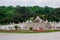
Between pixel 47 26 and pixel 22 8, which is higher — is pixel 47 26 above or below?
below

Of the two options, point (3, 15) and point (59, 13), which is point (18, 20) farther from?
point (59, 13)

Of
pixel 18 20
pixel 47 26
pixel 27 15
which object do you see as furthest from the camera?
pixel 27 15

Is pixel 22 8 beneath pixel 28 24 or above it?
above

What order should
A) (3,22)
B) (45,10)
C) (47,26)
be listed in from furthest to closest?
(45,10) → (3,22) → (47,26)

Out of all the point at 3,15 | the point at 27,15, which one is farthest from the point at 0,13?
the point at 27,15

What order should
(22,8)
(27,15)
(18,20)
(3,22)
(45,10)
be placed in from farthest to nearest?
(45,10), (22,8), (27,15), (18,20), (3,22)

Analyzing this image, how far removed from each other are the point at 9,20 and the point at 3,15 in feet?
10.5

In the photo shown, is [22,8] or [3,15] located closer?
[3,15]

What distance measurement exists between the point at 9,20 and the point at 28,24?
93.6 inches

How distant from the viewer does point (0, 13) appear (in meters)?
21.0

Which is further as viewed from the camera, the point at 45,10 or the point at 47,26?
the point at 45,10

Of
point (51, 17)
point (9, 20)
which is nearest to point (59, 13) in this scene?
point (51, 17)

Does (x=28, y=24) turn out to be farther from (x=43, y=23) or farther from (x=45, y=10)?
(x=45, y=10)

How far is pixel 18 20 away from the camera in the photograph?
18219 millimetres
